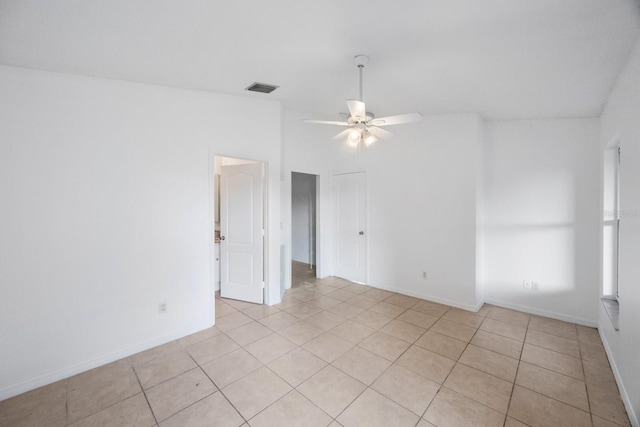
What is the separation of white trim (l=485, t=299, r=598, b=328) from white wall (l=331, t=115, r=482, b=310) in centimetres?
38

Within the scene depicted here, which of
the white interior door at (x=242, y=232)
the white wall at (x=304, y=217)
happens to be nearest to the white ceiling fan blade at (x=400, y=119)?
the white interior door at (x=242, y=232)

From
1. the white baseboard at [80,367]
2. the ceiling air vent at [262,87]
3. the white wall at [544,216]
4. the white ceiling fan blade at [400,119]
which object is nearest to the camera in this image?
the white baseboard at [80,367]

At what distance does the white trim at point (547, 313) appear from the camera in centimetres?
329

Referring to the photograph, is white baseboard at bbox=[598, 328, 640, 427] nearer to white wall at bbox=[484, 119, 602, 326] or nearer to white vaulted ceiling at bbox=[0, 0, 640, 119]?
white wall at bbox=[484, 119, 602, 326]

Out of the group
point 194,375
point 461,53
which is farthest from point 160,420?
point 461,53

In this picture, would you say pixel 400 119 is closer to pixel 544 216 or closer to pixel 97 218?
pixel 544 216

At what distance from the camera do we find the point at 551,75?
94.8 inches

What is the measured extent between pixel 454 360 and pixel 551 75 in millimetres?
2746

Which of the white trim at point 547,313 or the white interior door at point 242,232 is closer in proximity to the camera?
the white trim at point 547,313

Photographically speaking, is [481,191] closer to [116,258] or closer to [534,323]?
[534,323]

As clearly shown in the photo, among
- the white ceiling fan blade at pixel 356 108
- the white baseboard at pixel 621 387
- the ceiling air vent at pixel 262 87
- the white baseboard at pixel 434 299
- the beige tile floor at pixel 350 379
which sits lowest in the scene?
the beige tile floor at pixel 350 379

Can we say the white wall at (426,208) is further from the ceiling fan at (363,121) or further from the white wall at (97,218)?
the white wall at (97,218)

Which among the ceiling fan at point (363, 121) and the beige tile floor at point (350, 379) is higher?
the ceiling fan at point (363, 121)

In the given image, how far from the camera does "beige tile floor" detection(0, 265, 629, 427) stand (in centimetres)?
189
